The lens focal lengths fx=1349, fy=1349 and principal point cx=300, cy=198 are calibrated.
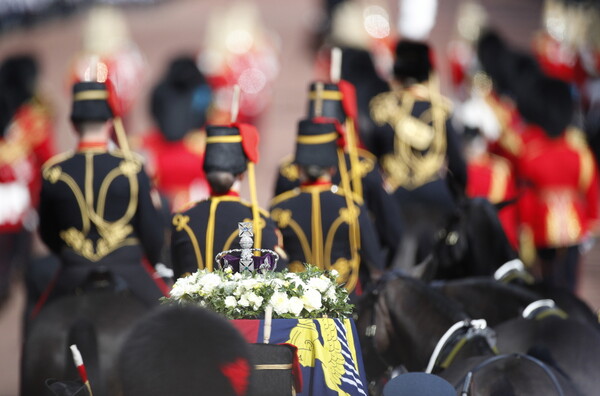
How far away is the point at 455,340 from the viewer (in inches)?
214

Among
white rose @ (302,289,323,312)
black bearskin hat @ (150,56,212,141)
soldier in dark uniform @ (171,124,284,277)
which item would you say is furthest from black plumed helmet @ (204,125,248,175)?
black bearskin hat @ (150,56,212,141)

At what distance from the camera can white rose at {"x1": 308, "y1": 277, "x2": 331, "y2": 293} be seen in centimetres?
452

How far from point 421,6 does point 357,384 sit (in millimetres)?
11419

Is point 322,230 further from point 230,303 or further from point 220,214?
point 230,303

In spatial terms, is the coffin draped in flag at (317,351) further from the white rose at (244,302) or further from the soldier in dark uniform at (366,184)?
the soldier in dark uniform at (366,184)

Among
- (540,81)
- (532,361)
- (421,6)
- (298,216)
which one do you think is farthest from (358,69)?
(532,361)

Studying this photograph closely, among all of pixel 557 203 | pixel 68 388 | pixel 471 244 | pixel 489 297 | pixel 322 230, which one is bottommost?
pixel 557 203

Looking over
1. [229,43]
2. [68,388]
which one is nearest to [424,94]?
[68,388]

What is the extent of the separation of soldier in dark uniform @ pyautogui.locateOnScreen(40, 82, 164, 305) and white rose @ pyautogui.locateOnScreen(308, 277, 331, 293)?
5.75 feet

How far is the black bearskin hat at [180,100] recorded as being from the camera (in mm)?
12625

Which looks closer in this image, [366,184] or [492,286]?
[492,286]

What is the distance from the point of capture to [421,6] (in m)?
15.4

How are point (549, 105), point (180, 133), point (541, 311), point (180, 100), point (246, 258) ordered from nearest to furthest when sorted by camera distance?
point (246, 258), point (541, 311), point (549, 105), point (180, 133), point (180, 100)

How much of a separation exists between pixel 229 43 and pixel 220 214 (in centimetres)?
940
